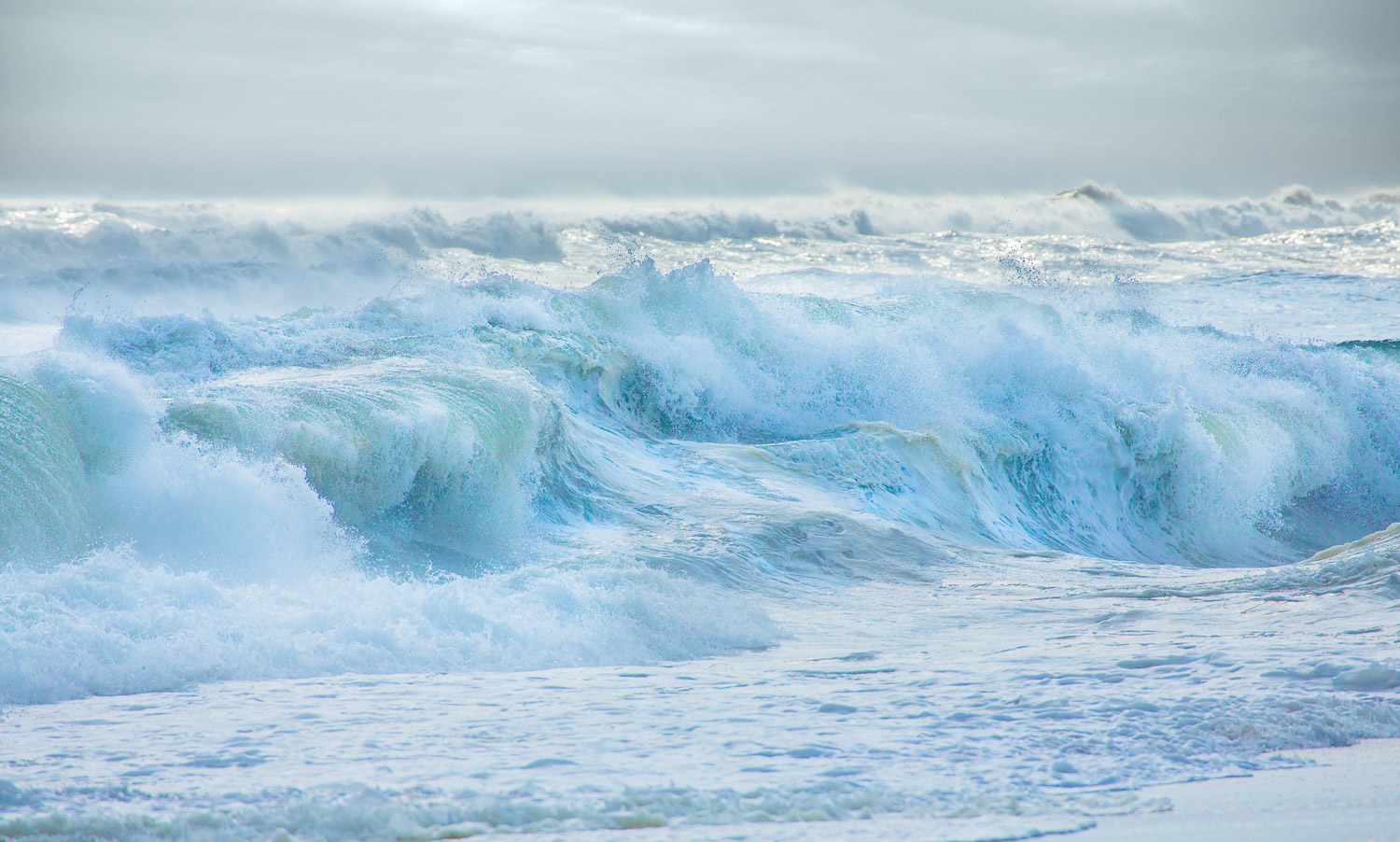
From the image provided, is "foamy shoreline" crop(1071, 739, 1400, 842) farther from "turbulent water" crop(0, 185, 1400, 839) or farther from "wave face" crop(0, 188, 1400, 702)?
"wave face" crop(0, 188, 1400, 702)

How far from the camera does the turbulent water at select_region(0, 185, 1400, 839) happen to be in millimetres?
3465

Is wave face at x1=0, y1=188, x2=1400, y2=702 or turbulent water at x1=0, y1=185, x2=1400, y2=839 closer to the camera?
turbulent water at x1=0, y1=185, x2=1400, y2=839

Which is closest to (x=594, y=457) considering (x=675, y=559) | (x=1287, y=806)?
(x=675, y=559)

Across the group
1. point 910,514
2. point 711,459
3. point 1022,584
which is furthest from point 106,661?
point 910,514

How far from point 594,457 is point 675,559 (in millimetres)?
2320

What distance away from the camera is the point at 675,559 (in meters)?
7.29

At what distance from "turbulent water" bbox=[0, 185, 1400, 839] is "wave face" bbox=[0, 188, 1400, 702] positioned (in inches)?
1.4

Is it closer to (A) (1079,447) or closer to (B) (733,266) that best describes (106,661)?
(A) (1079,447)

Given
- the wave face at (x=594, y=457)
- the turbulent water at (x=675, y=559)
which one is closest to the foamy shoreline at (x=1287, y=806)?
the turbulent water at (x=675, y=559)

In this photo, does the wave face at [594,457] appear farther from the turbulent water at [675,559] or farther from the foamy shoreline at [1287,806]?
the foamy shoreline at [1287,806]

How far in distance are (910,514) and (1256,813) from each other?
6.76m

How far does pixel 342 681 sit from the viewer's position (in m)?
4.56

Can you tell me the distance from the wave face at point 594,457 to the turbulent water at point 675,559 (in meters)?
0.04

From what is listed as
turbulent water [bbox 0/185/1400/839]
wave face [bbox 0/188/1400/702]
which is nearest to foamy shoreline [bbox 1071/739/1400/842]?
turbulent water [bbox 0/185/1400/839]
